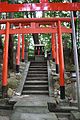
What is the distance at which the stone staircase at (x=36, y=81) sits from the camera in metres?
12.7

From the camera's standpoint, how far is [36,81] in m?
13.8

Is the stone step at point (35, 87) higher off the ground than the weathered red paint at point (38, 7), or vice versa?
the weathered red paint at point (38, 7)

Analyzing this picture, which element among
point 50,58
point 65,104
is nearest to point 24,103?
point 65,104

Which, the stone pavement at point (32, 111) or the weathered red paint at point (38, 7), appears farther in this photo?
the stone pavement at point (32, 111)

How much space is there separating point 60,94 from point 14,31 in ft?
13.8

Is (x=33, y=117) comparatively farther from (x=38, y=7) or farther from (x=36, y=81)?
(x=36, y=81)

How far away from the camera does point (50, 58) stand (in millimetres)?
19594

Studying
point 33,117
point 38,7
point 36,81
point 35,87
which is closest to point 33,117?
point 33,117

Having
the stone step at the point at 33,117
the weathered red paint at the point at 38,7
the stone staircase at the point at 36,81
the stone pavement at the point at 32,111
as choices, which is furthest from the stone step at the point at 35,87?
the weathered red paint at the point at 38,7

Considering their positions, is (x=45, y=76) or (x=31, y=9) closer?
(x=31, y=9)

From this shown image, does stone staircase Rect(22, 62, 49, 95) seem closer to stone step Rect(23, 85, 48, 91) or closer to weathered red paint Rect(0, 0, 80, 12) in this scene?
stone step Rect(23, 85, 48, 91)

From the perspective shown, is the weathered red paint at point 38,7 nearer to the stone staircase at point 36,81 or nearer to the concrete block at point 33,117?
the concrete block at point 33,117

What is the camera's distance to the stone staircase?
12.7 m

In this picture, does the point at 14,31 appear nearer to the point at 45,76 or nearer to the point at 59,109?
the point at 45,76
